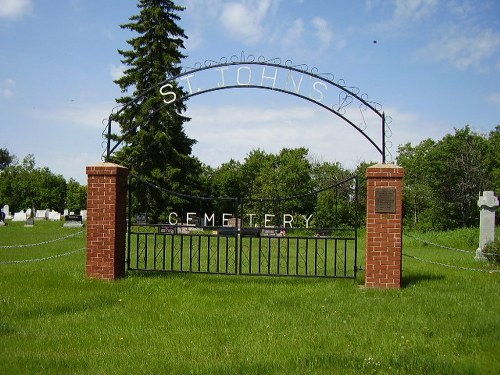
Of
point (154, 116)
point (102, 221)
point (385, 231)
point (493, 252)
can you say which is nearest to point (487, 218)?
point (493, 252)

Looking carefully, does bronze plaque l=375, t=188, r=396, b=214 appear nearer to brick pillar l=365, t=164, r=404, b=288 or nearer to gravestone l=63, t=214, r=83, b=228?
brick pillar l=365, t=164, r=404, b=288

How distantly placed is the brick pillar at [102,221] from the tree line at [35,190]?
57552 mm

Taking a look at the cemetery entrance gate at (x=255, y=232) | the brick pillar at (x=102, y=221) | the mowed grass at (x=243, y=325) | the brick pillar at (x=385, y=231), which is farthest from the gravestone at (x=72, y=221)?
the brick pillar at (x=385, y=231)

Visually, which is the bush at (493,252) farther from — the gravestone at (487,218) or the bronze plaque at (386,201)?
the bronze plaque at (386,201)

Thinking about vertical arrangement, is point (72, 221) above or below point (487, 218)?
below

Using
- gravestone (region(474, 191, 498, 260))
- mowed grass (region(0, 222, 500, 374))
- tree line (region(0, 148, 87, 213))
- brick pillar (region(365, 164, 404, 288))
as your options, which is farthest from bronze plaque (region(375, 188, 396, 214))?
tree line (region(0, 148, 87, 213))

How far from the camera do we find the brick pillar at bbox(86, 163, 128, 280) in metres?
9.06

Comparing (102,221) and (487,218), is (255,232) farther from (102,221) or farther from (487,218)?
(487,218)

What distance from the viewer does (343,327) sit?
611 cm

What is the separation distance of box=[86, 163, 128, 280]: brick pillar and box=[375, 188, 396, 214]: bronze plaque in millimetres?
4570

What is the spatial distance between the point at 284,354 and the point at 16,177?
70.2 metres

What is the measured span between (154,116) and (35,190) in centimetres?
4177

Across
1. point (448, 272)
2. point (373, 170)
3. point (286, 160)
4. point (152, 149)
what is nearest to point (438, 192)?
point (286, 160)

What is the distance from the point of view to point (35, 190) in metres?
66.6
